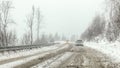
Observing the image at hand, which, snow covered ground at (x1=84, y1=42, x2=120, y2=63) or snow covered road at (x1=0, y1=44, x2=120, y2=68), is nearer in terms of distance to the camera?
snow covered road at (x1=0, y1=44, x2=120, y2=68)

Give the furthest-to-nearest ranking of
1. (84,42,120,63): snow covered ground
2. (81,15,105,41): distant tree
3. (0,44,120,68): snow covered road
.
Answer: (81,15,105,41): distant tree
(84,42,120,63): snow covered ground
(0,44,120,68): snow covered road

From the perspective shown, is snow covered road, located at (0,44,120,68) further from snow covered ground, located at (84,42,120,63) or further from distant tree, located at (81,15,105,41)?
distant tree, located at (81,15,105,41)

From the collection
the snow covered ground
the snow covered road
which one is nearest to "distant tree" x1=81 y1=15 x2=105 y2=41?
the snow covered ground

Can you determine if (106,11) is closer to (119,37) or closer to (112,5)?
(112,5)

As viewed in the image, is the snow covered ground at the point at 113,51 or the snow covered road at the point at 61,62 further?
the snow covered ground at the point at 113,51

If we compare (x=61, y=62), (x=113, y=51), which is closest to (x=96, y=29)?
(x=113, y=51)

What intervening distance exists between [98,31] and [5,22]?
251 feet

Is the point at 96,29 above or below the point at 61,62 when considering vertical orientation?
above

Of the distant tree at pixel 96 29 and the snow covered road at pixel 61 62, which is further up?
the distant tree at pixel 96 29

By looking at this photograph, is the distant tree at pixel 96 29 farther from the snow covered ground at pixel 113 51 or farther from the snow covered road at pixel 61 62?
the snow covered road at pixel 61 62

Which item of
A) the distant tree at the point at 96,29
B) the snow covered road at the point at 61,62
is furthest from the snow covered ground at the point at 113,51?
the distant tree at the point at 96,29

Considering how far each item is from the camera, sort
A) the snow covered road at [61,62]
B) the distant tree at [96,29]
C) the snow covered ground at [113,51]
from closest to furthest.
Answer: the snow covered road at [61,62]
the snow covered ground at [113,51]
the distant tree at [96,29]

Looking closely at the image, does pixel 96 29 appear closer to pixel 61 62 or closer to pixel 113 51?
pixel 113 51

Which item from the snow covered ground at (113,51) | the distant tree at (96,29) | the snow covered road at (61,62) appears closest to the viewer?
the snow covered road at (61,62)
